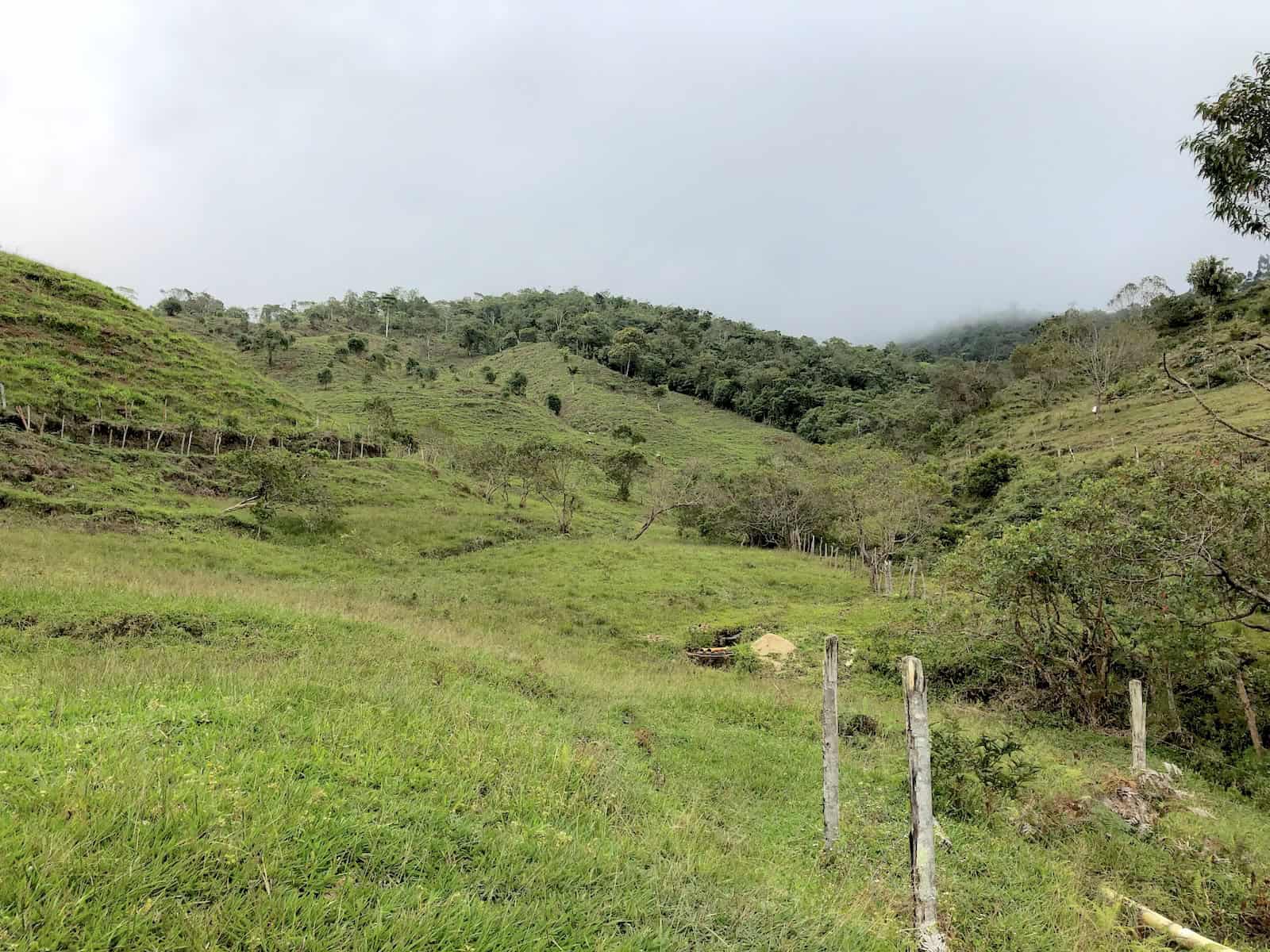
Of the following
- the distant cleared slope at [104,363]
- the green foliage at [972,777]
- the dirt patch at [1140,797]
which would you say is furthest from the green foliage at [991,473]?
the distant cleared slope at [104,363]

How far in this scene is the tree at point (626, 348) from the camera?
101125 mm

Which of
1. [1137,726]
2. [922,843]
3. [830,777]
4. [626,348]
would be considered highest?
[626,348]

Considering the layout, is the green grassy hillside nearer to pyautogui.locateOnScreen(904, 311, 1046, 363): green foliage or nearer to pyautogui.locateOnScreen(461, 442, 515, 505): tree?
pyautogui.locateOnScreen(461, 442, 515, 505): tree

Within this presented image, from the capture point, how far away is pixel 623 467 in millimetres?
47688

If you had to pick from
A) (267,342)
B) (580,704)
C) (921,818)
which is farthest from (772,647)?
(267,342)

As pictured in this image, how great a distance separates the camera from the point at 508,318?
12519 cm

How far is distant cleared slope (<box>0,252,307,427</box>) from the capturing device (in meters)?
30.6

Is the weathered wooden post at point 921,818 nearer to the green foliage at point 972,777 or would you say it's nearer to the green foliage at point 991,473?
the green foliage at point 972,777

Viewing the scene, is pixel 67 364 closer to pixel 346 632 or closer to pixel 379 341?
pixel 346 632

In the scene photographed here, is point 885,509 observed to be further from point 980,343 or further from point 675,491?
point 980,343

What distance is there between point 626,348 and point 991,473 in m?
68.5

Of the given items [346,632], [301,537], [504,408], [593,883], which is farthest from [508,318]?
[593,883]

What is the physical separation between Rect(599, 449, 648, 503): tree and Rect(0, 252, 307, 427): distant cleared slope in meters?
24.5

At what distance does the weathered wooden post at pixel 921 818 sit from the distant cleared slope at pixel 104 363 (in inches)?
1567
